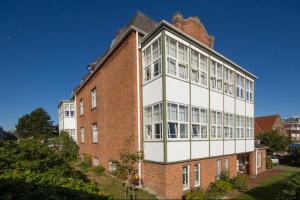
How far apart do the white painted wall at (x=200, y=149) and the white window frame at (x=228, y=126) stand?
11.5 ft

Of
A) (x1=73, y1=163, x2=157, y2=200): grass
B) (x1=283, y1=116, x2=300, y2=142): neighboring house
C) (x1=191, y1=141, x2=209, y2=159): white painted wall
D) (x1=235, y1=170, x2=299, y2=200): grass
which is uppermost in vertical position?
(x1=191, y1=141, x2=209, y2=159): white painted wall

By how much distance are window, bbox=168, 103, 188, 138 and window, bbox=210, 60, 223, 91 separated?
14.6ft

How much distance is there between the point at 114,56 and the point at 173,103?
7432mm

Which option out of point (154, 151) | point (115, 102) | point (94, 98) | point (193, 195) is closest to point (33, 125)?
point (94, 98)

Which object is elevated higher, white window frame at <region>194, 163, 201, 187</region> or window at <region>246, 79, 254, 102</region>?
window at <region>246, 79, 254, 102</region>

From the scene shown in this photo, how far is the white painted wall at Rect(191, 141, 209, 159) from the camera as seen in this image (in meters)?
13.6

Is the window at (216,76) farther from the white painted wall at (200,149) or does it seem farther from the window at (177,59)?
the white painted wall at (200,149)

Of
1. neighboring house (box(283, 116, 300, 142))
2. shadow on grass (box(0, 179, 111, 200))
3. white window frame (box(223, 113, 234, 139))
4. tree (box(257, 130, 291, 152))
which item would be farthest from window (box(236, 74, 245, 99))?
neighboring house (box(283, 116, 300, 142))

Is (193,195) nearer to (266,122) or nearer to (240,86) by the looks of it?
(240,86)

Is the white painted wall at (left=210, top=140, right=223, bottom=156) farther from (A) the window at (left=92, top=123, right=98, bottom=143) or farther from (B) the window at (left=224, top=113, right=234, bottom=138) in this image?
(A) the window at (left=92, top=123, right=98, bottom=143)

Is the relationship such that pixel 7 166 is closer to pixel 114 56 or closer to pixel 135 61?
pixel 135 61

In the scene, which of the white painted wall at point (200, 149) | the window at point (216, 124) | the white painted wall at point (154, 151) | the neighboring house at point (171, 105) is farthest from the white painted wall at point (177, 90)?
the window at point (216, 124)

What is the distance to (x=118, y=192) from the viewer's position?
489 inches

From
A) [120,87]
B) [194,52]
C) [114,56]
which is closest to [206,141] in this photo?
[194,52]
